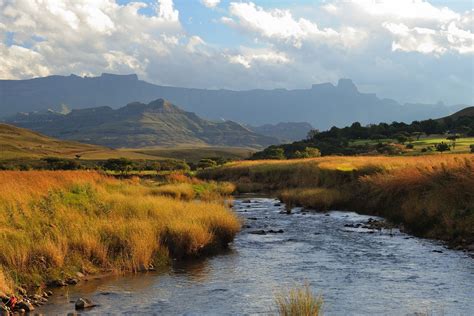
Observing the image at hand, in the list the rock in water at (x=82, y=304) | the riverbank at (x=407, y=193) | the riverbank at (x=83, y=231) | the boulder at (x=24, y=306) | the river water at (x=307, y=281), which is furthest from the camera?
the riverbank at (x=407, y=193)

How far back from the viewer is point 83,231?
59.4 ft

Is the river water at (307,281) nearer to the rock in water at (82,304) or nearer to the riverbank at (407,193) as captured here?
the rock in water at (82,304)

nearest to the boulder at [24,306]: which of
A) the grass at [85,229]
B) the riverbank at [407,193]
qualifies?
the grass at [85,229]

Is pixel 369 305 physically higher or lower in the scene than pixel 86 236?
lower

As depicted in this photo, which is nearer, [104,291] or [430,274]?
[104,291]

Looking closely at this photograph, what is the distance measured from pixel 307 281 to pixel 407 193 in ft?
58.1

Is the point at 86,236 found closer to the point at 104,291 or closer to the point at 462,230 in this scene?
the point at 104,291

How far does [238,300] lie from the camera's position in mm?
15242

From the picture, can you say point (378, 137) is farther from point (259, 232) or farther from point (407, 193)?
Result: point (259, 232)

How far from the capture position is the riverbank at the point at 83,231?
16.1 metres

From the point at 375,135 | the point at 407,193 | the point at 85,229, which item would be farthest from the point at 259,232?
the point at 375,135

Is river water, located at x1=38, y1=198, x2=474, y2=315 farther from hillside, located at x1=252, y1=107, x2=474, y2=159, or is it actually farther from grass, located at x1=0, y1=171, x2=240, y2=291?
hillside, located at x1=252, y1=107, x2=474, y2=159

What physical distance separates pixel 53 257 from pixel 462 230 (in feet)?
61.8

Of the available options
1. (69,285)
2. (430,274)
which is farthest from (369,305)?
(69,285)
